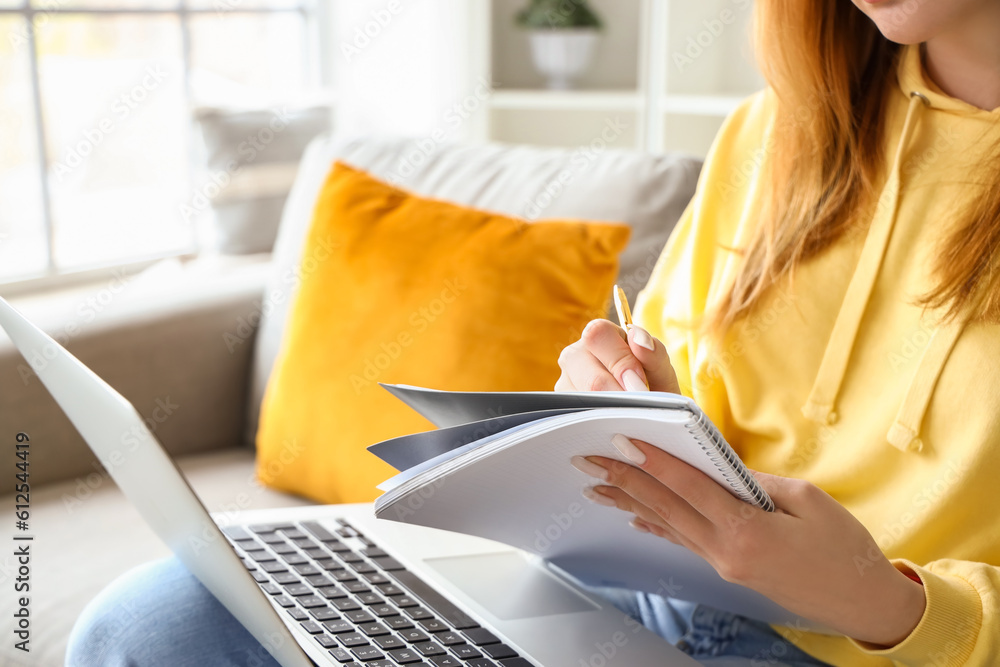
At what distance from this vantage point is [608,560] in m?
0.78

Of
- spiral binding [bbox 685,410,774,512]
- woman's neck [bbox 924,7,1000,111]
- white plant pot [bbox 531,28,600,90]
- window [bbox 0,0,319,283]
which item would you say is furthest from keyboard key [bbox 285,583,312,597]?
white plant pot [bbox 531,28,600,90]

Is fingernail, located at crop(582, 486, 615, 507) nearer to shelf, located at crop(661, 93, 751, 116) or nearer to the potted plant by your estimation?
shelf, located at crop(661, 93, 751, 116)

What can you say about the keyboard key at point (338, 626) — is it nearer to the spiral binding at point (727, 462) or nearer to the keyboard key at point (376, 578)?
the keyboard key at point (376, 578)

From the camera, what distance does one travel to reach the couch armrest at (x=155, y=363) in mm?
1366

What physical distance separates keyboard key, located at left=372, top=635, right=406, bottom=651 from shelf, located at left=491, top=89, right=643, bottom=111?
1751 mm

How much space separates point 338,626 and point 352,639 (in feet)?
0.07

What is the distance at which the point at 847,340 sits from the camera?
0.87 meters

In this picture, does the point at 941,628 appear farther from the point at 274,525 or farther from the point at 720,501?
the point at 274,525

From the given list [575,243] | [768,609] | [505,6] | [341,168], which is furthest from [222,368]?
[505,6]

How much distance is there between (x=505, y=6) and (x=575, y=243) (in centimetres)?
162

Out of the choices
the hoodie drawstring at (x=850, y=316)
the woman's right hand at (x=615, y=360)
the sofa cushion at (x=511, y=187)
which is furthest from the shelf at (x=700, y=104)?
the woman's right hand at (x=615, y=360)

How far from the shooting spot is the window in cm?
199

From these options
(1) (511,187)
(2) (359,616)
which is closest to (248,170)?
(1) (511,187)

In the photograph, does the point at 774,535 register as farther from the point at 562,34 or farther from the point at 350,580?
the point at 562,34
